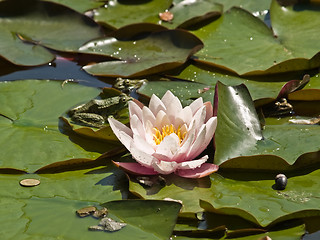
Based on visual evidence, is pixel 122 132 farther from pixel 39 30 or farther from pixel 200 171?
pixel 39 30

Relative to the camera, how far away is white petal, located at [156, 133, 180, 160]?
269 cm

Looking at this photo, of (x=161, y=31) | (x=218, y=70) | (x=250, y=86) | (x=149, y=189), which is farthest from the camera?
(x=161, y=31)

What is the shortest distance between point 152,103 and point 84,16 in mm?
1609

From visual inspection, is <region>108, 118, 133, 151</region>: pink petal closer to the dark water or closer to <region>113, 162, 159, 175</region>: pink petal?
<region>113, 162, 159, 175</region>: pink petal

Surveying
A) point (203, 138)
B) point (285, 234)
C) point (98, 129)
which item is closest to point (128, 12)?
point (98, 129)

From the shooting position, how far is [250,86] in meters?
3.59

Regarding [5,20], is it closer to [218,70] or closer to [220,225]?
[218,70]

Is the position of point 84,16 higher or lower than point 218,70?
higher

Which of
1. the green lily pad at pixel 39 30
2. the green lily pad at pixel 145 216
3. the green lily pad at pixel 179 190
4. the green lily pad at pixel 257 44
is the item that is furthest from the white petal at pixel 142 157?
the green lily pad at pixel 39 30

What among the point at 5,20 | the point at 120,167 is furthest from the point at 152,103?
the point at 5,20

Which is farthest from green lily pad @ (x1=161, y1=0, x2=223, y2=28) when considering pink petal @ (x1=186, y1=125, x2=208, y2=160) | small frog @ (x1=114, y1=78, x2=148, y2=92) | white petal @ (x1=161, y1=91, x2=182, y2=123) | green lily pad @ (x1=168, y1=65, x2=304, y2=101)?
pink petal @ (x1=186, y1=125, x2=208, y2=160)

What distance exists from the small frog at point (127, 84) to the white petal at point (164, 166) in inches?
40.5

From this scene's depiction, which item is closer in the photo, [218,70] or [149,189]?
[149,189]

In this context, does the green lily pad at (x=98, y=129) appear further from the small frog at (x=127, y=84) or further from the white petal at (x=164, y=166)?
the white petal at (x=164, y=166)
